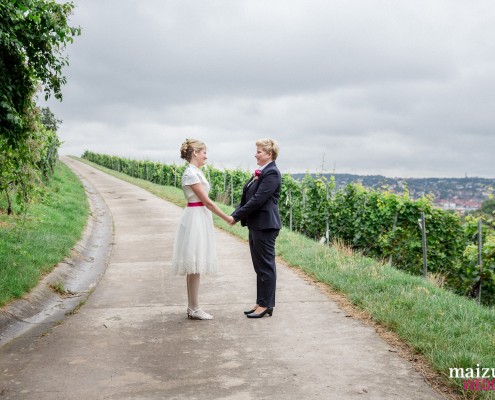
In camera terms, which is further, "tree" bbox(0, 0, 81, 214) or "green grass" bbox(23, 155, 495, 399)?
"tree" bbox(0, 0, 81, 214)

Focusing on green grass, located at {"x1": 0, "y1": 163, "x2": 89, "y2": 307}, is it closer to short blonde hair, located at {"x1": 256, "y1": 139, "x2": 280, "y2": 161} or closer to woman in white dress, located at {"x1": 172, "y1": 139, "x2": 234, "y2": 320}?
woman in white dress, located at {"x1": 172, "y1": 139, "x2": 234, "y2": 320}

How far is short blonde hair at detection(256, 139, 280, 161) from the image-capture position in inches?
235

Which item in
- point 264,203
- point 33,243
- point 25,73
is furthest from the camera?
point 33,243

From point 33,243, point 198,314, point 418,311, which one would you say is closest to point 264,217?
point 198,314

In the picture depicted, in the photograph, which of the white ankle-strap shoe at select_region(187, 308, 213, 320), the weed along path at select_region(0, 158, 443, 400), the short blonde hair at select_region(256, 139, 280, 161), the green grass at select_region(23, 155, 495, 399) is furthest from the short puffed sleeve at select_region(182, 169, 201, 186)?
the green grass at select_region(23, 155, 495, 399)

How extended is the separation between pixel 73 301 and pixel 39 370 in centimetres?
282

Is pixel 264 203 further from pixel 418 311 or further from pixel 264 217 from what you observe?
pixel 418 311

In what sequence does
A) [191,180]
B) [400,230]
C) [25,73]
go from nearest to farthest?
[191,180], [25,73], [400,230]

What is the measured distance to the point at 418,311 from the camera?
5.82 meters

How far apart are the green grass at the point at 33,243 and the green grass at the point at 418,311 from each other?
442 centimetres

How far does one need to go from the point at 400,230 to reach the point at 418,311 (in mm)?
7800

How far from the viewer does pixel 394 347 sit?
498 cm

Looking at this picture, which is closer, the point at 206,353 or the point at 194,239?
the point at 206,353

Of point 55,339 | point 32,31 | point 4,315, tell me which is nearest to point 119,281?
point 4,315
